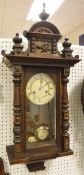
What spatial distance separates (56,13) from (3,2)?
944mm

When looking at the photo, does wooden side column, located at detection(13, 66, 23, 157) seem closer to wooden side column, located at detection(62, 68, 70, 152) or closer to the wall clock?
the wall clock

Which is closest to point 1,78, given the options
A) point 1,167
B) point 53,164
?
point 1,167

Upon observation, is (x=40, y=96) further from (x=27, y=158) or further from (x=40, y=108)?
(x=27, y=158)

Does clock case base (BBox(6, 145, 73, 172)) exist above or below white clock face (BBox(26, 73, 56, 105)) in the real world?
below

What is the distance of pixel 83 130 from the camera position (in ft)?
3.71

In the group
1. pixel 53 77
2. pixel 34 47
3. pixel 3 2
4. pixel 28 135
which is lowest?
pixel 28 135

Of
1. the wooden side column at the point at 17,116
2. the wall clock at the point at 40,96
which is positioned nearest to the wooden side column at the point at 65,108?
the wall clock at the point at 40,96

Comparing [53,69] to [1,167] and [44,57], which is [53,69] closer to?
[44,57]

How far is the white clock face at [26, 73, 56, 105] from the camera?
0.87m

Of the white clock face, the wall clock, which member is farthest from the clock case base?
the white clock face

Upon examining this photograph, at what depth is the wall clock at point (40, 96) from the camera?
32.7 inches

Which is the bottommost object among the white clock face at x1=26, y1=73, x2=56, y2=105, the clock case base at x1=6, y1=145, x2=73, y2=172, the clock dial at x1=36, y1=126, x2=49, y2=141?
the clock case base at x1=6, y1=145, x2=73, y2=172

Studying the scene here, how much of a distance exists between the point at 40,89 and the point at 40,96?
0.09ft

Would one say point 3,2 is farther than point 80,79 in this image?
Yes
